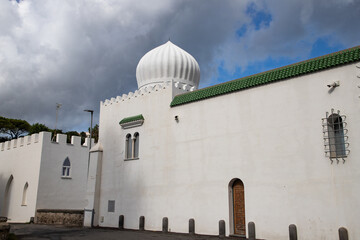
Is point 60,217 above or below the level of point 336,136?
below

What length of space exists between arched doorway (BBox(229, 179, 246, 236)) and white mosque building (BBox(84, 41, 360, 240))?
4 cm

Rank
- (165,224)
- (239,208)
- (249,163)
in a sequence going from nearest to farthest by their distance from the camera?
(249,163) < (239,208) < (165,224)

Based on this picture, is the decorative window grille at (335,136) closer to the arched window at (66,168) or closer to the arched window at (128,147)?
the arched window at (128,147)

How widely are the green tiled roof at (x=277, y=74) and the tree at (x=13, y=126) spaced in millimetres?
33774

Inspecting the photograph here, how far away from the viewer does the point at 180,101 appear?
661 inches

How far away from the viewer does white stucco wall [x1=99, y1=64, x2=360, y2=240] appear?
37.7ft

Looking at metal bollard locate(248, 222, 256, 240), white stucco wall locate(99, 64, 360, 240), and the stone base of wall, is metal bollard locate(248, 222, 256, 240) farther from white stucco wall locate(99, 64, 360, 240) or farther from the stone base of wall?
the stone base of wall

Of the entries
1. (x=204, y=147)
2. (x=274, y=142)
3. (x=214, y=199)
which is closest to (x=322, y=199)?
(x=274, y=142)

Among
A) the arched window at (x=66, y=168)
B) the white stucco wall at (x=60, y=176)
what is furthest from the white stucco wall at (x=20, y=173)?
the arched window at (x=66, y=168)

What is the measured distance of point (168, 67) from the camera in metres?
19.5

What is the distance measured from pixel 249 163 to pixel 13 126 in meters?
38.5

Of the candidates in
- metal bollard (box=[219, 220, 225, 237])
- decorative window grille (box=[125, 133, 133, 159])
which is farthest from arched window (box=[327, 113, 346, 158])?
decorative window grille (box=[125, 133, 133, 159])

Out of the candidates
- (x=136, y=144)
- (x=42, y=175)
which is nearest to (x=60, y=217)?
(x=42, y=175)

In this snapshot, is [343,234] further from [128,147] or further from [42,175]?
[42,175]
